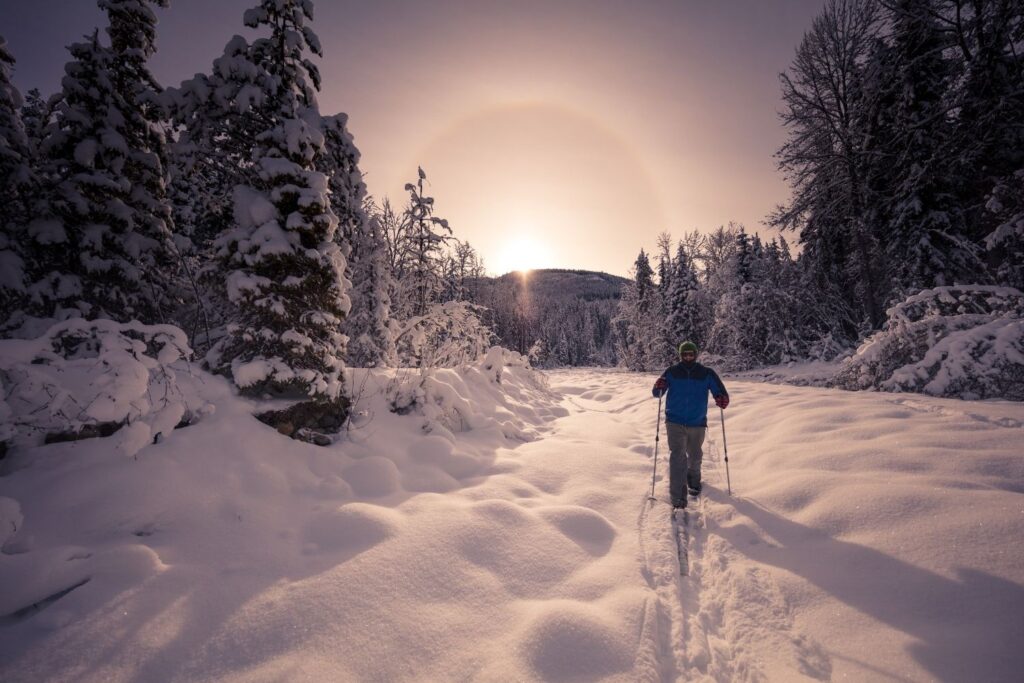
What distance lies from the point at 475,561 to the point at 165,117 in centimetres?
702

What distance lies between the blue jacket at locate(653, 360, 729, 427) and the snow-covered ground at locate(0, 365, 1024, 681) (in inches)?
38.0

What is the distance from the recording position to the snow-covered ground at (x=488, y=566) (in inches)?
83.7

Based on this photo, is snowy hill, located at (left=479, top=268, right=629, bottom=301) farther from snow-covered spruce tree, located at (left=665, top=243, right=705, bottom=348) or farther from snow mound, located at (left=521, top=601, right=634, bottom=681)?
snow mound, located at (left=521, top=601, right=634, bottom=681)

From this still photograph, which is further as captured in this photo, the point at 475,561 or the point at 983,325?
the point at 983,325

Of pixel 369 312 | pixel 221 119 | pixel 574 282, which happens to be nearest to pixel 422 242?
pixel 369 312

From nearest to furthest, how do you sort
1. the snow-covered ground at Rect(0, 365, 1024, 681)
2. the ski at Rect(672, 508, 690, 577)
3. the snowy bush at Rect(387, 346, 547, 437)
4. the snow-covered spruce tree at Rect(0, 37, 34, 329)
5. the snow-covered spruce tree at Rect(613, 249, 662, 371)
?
the snow-covered ground at Rect(0, 365, 1024, 681)
the ski at Rect(672, 508, 690, 577)
the snow-covered spruce tree at Rect(0, 37, 34, 329)
the snowy bush at Rect(387, 346, 547, 437)
the snow-covered spruce tree at Rect(613, 249, 662, 371)

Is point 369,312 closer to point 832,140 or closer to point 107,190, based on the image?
point 107,190

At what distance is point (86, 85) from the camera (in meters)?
6.76

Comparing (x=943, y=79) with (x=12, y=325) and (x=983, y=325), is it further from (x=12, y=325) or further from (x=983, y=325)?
(x=12, y=325)

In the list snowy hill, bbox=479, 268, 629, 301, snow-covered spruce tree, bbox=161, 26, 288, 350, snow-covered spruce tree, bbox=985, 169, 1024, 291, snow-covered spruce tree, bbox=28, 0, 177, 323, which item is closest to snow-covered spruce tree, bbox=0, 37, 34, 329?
snow-covered spruce tree, bbox=28, 0, 177, 323

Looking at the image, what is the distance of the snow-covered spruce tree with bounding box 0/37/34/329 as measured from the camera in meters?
5.63

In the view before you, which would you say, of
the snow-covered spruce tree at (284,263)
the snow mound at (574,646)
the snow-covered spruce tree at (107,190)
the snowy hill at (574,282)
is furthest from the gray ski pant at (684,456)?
the snowy hill at (574,282)

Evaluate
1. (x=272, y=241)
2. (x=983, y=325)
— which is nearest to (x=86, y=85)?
(x=272, y=241)

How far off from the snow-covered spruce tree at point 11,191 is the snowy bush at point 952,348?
16466 mm
